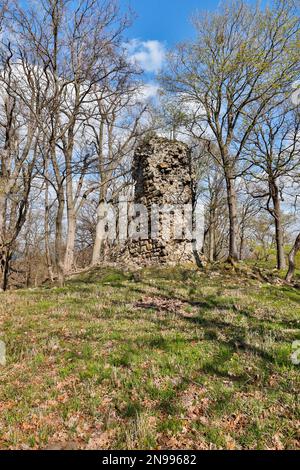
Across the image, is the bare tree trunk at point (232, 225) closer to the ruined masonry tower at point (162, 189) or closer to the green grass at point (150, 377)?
the ruined masonry tower at point (162, 189)

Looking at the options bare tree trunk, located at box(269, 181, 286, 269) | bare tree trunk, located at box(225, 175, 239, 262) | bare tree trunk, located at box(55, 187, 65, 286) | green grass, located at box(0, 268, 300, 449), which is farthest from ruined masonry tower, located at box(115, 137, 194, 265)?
green grass, located at box(0, 268, 300, 449)

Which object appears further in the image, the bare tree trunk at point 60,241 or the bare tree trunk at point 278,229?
the bare tree trunk at point 278,229

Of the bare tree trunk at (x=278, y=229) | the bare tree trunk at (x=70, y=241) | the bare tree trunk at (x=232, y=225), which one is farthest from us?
the bare tree trunk at (x=278, y=229)

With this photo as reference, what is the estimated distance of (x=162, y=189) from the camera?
61.7 ft

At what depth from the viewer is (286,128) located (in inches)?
963

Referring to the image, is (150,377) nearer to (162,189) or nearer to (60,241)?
(60,241)

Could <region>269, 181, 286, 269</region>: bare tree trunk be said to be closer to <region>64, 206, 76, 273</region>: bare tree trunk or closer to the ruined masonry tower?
the ruined masonry tower

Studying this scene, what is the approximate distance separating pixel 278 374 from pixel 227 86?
17.3m

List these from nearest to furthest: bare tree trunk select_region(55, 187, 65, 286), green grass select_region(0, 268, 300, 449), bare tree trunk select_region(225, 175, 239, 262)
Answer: green grass select_region(0, 268, 300, 449)
bare tree trunk select_region(55, 187, 65, 286)
bare tree trunk select_region(225, 175, 239, 262)

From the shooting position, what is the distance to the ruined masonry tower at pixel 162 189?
1820 cm

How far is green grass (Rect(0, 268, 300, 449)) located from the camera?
359 cm

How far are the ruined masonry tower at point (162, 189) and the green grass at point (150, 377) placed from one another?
8.96m

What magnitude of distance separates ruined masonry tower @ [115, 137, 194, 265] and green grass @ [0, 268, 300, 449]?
8.96 m

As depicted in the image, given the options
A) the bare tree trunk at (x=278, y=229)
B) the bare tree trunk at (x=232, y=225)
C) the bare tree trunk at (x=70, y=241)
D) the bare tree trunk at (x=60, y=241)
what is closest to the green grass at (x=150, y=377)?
the bare tree trunk at (x=60, y=241)
